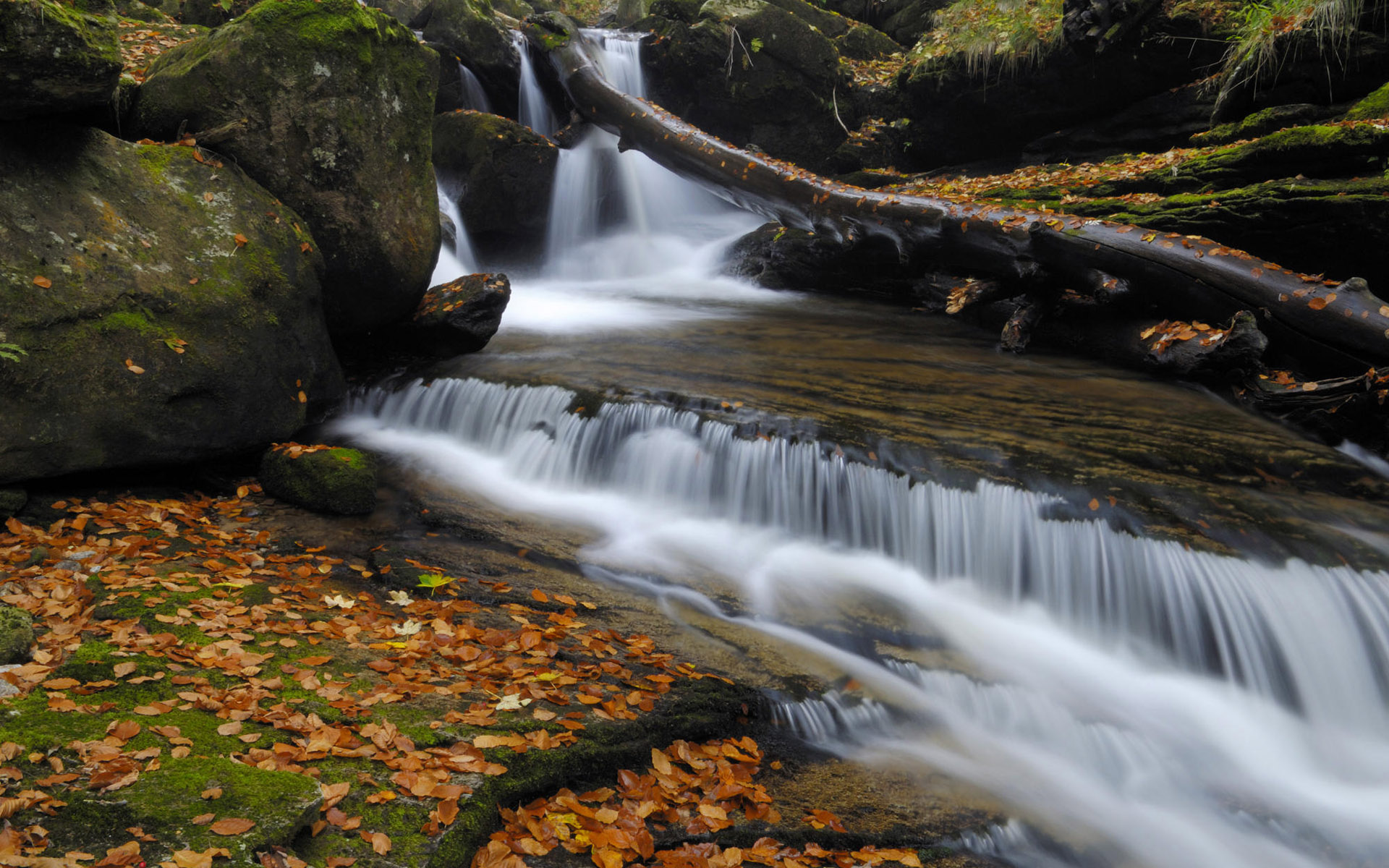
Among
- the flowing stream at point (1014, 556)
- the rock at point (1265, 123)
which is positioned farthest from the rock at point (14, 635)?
the rock at point (1265, 123)

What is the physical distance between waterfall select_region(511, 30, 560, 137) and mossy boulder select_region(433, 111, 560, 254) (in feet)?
5.20

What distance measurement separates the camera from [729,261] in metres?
14.6

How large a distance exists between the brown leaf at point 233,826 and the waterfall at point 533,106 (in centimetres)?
1512

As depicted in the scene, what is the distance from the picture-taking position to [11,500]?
4.71m

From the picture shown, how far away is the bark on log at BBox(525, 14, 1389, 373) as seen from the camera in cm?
685

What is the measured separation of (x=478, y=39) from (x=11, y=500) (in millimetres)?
13026

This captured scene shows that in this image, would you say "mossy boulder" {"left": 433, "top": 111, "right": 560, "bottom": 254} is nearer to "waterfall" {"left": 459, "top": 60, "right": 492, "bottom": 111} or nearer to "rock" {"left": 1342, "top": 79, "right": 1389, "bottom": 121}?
"waterfall" {"left": 459, "top": 60, "right": 492, "bottom": 111}

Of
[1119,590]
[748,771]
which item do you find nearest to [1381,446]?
[1119,590]

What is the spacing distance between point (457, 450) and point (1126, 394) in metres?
6.78

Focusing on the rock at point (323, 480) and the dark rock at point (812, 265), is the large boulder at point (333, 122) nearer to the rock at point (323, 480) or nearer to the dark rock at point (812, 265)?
the rock at point (323, 480)

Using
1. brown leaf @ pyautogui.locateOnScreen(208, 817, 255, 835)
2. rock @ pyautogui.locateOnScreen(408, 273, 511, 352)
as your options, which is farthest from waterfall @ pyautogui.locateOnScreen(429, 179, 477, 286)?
→ brown leaf @ pyautogui.locateOnScreen(208, 817, 255, 835)

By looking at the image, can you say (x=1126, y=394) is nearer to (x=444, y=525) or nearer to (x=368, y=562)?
(x=444, y=525)

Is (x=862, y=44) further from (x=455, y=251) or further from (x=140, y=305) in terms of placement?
(x=140, y=305)

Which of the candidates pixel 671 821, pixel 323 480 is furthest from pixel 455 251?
pixel 671 821
